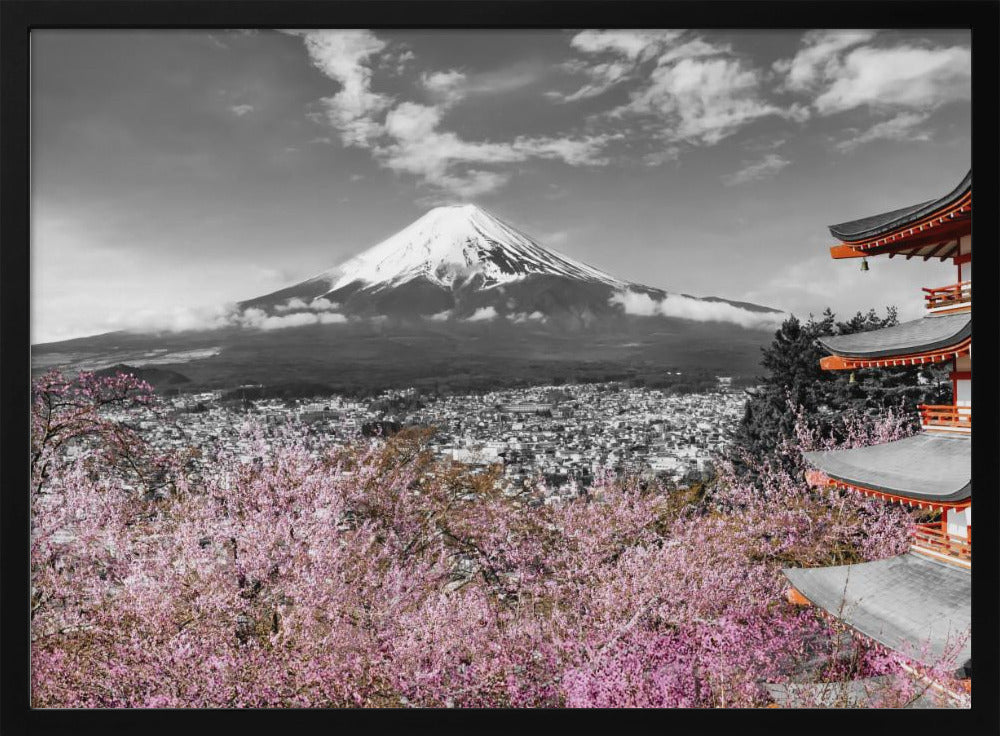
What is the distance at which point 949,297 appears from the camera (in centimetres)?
244

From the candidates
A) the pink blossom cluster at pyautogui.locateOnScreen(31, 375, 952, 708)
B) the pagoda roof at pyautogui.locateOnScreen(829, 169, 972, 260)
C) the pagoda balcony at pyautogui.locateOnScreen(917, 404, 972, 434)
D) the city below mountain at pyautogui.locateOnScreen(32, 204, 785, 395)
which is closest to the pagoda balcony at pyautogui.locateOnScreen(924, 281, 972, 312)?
the pagoda roof at pyautogui.locateOnScreen(829, 169, 972, 260)

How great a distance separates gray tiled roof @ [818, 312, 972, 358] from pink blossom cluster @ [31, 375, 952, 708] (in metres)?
1.46

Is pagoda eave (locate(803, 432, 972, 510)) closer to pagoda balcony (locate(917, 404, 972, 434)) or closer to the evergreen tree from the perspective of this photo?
pagoda balcony (locate(917, 404, 972, 434))

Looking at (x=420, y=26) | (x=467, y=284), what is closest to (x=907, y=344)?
(x=420, y=26)

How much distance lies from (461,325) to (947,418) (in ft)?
10.5

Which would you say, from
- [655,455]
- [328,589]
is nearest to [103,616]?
[328,589]


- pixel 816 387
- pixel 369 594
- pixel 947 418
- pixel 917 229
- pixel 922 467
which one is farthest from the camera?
pixel 816 387

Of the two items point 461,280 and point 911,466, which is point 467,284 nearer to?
point 461,280

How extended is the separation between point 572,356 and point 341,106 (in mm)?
2514

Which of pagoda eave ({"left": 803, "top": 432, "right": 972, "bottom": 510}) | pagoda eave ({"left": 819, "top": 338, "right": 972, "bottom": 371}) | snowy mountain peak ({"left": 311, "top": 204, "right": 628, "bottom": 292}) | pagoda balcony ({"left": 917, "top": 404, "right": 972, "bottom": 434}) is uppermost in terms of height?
snowy mountain peak ({"left": 311, "top": 204, "right": 628, "bottom": 292})

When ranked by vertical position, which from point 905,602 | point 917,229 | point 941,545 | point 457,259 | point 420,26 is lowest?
point 905,602

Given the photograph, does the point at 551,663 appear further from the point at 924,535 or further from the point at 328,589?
the point at 924,535

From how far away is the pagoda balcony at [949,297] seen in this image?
2.36m

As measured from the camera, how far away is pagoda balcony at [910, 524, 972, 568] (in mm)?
2508
